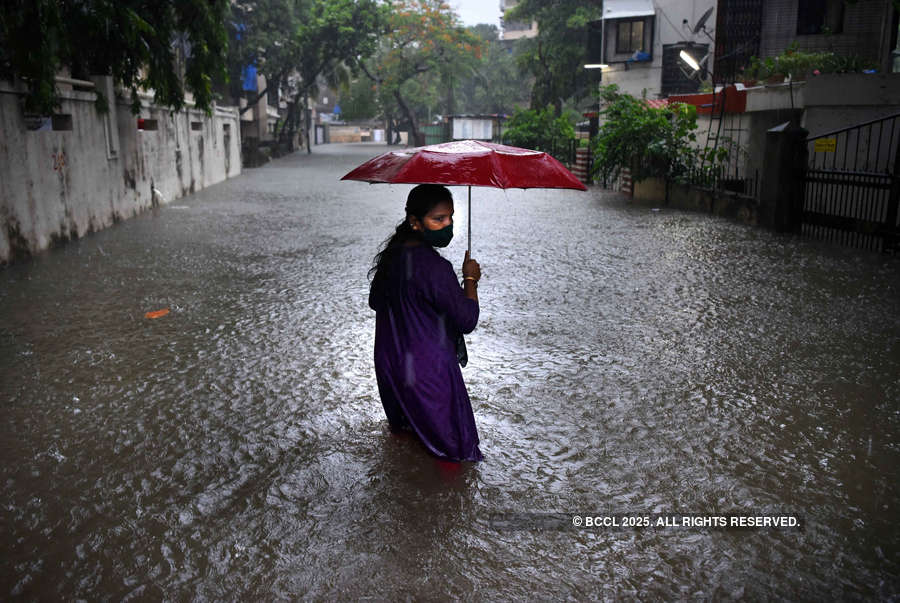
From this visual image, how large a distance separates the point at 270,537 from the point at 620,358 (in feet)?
10.4

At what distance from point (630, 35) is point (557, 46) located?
6965 mm

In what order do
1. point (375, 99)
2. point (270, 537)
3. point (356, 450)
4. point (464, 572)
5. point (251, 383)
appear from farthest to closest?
1. point (375, 99)
2. point (251, 383)
3. point (356, 450)
4. point (270, 537)
5. point (464, 572)

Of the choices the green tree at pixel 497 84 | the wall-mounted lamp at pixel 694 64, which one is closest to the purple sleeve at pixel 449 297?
the wall-mounted lamp at pixel 694 64

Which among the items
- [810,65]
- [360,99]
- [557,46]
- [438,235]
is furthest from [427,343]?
[360,99]

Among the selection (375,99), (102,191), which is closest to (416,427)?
(102,191)

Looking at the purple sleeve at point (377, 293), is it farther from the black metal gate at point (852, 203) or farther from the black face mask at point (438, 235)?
the black metal gate at point (852, 203)

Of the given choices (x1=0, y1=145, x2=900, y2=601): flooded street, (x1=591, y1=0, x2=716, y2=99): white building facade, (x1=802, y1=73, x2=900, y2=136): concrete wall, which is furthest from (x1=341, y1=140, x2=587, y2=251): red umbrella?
(x1=591, y1=0, x2=716, y2=99): white building facade

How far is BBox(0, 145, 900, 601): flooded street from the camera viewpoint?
9.73ft

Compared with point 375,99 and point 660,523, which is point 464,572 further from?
point 375,99

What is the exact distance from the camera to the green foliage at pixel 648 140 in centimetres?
1650

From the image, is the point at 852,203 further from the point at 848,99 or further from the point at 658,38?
the point at 658,38

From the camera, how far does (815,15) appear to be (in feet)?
73.0

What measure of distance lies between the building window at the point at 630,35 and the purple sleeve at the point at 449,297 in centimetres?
2688

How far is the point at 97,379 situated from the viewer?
5086 mm
